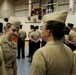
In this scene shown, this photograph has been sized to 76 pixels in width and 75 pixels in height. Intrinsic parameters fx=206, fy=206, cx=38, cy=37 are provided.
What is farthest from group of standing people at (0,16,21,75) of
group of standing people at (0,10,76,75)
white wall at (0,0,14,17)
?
white wall at (0,0,14,17)

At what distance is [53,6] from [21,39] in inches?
265

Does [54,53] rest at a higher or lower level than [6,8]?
lower

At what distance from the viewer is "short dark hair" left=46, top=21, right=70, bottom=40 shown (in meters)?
1.84

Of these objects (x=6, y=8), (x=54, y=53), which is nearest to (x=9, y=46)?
(x=54, y=53)

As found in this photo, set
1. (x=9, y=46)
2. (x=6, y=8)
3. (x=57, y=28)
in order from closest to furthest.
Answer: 1. (x=57, y=28)
2. (x=9, y=46)
3. (x=6, y=8)

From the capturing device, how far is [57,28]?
184 centimetres

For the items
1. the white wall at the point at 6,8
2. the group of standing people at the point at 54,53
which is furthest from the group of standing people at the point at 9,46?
the white wall at the point at 6,8

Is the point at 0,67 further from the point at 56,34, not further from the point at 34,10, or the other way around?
the point at 34,10

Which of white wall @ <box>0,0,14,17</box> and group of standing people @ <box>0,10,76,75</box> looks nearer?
group of standing people @ <box>0,10,76,75</box>

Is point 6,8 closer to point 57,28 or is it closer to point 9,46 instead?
point 9,46

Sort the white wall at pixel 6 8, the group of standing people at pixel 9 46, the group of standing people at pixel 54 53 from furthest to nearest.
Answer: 1. the white wall at pixel 6 8
2. the group of standing people at pixel 9 46
3. the group of standing people at pixel 54 53

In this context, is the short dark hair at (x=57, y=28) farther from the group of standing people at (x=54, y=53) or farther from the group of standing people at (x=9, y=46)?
the group of standing people at (x=9, y=46)

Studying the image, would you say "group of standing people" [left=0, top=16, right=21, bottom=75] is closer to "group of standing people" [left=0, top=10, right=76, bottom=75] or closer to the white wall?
"group of standing people" [left=0, top=10, right=76, bottom=75]

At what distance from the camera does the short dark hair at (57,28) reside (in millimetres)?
1841
